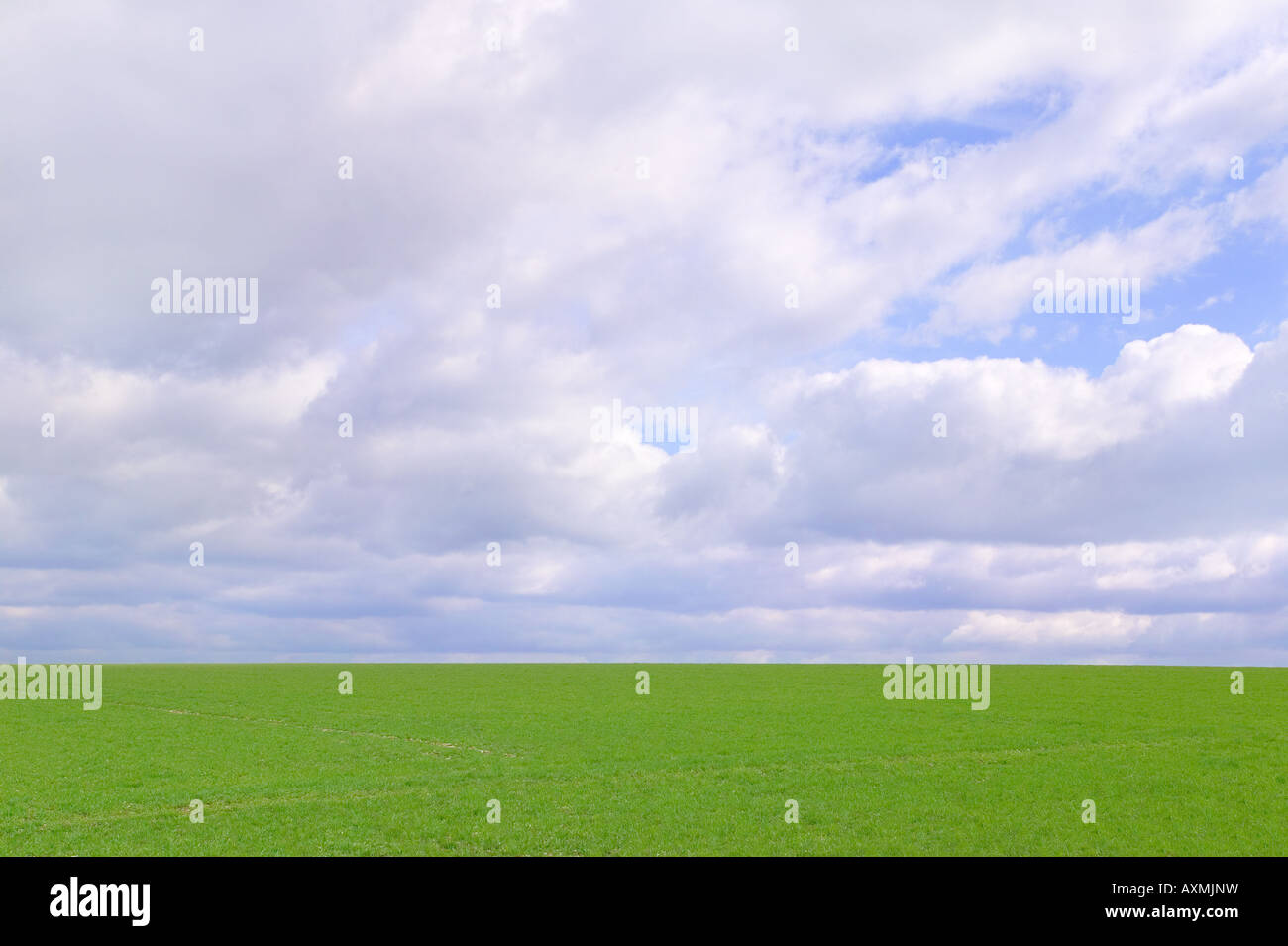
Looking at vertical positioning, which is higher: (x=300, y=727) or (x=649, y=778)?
(x=300, y=727)

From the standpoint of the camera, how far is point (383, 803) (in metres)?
32.8

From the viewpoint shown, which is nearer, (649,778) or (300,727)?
(649,778)

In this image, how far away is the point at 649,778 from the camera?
3762 centimetres

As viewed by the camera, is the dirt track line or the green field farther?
the dirt track line

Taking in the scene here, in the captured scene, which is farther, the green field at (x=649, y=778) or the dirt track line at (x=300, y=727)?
the dirt track line at (x=300, y=727)

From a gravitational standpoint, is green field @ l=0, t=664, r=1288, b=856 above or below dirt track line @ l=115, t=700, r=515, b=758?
below

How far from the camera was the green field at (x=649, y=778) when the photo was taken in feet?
92.2

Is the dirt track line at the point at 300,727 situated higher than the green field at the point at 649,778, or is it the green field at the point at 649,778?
the dirt track line at the point at 300,727

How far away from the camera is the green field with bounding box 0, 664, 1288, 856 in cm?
2809
